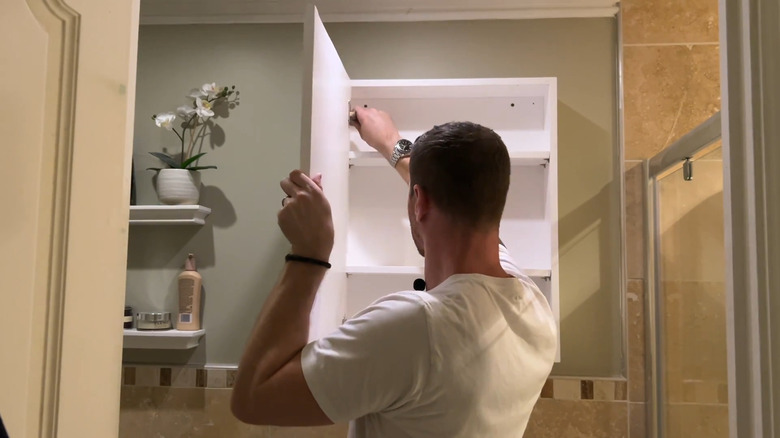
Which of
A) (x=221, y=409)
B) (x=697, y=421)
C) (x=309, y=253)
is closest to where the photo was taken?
(x=309, y=253)

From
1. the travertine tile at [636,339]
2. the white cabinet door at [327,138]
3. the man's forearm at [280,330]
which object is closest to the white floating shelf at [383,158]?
the white cabinet door at [327,138]

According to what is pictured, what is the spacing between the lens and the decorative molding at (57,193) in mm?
482

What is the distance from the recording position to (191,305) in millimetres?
1668

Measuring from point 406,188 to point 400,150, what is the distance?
0.31 meters

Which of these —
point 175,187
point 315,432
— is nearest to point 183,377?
point 315,432

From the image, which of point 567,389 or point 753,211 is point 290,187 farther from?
point 567,389

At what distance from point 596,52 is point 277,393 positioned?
1.41m

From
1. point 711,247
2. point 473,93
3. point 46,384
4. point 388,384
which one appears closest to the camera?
point 46,384

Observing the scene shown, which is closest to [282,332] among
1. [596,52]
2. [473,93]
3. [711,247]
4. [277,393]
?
[277,393]

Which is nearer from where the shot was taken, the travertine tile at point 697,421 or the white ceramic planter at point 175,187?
the travertine tile at point 697,421

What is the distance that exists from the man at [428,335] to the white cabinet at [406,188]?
0.57 meters

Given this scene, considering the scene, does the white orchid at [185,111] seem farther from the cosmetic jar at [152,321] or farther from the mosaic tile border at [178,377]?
the mosaic tile border at [178,377]

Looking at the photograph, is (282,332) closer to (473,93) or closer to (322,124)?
(322,124)

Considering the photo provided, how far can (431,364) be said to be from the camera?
743 mm
